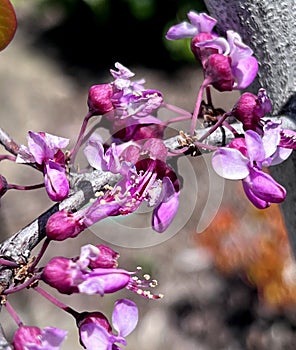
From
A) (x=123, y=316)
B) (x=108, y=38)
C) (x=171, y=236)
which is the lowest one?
(x=108, y=38)

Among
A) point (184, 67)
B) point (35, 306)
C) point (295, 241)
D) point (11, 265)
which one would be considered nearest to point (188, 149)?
point (11, 265)

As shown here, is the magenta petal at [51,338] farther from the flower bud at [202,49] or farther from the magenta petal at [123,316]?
the flower bud at [202,49]

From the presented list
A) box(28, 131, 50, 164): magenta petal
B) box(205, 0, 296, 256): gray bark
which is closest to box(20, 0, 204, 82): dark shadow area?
box(205, 0, 296, 256): gray bark

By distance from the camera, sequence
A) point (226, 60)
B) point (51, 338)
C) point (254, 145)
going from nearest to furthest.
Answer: point (51, 338), point (254, 145), point (226, 60)

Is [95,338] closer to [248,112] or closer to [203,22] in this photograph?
[248,112]

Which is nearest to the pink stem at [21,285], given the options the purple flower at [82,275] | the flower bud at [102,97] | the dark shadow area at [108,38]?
the purple flower at [82,275]

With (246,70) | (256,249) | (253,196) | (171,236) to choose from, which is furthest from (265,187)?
(256,249)

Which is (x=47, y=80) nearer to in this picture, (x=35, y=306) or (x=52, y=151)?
(x=35, y=306)
